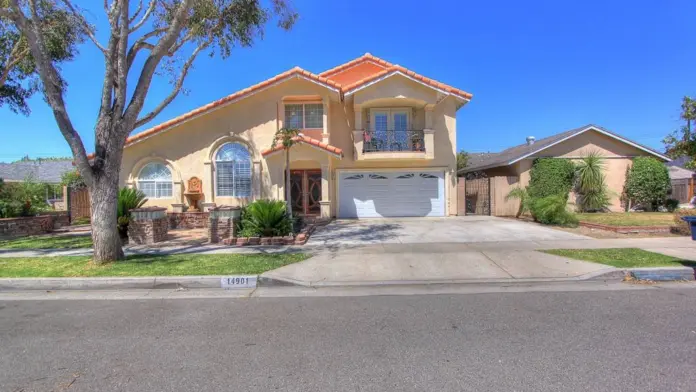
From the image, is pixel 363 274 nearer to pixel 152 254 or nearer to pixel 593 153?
pixel 152 254

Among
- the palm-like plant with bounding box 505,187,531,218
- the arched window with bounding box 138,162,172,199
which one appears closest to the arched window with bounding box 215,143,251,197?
the arched window with bounding box 138,162,172,199

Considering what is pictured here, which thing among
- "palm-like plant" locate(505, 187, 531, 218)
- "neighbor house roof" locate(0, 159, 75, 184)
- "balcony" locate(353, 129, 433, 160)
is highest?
"neighbor house roof" locate(0, 159, 75, 184)

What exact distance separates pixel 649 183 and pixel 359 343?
19.3 meters

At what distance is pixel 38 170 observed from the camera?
35281mm

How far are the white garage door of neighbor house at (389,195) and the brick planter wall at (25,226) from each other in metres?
11.6

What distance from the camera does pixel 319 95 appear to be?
616 inches

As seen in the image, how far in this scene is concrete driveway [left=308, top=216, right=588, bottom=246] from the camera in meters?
10.2

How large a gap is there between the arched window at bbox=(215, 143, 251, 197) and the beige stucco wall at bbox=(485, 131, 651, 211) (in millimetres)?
12992

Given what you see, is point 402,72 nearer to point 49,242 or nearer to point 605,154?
point 605,154

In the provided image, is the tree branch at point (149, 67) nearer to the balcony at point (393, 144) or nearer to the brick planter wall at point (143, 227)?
the brick planter wall at point (143, 227)

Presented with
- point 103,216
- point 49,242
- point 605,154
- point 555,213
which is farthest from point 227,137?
point 605,154

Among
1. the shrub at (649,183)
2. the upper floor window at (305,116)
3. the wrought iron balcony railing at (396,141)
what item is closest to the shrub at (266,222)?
the upper floor window at (305,116)

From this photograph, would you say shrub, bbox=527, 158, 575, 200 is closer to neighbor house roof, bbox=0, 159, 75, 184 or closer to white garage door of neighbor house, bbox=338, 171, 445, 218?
white garage door of neighbor house, bbox=338, 171, 445, 218

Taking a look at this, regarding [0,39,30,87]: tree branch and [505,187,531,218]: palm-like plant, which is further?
[505,187,531,218]: palm-like plant
